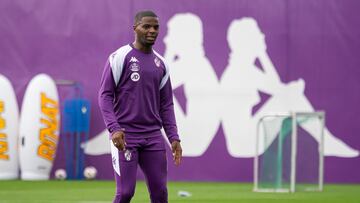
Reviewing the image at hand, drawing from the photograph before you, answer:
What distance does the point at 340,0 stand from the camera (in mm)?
16969

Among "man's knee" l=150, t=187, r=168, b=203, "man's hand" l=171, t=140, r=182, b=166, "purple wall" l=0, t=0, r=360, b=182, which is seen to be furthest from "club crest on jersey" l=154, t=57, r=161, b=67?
"purple wall" l=0, t=0, r=360, b=182

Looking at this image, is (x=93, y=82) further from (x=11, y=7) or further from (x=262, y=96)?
(x=262, y=96)

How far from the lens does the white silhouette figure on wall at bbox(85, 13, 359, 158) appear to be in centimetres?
1680

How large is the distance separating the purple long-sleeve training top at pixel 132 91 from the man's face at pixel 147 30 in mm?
92

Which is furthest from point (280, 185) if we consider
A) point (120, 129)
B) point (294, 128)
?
point (120, 129)

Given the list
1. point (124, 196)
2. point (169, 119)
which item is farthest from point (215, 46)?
point (124, 196)

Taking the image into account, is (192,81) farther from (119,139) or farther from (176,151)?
(119,139)

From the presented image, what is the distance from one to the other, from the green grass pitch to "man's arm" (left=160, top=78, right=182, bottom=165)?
453 centimetres

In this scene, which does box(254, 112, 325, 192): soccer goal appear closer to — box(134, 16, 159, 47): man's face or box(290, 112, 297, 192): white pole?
box(290, 112, 297, 192): white pole

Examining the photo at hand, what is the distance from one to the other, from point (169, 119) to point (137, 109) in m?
0.33

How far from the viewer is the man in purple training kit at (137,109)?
6.65 meters

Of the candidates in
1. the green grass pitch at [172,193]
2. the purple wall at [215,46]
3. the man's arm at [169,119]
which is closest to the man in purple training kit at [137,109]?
the man's arm at [169,119]

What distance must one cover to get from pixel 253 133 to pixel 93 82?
2969 mm

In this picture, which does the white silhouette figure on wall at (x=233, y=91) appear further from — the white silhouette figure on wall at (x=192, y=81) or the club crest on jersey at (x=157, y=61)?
the club crest on jersey at (x=157, y=61)
